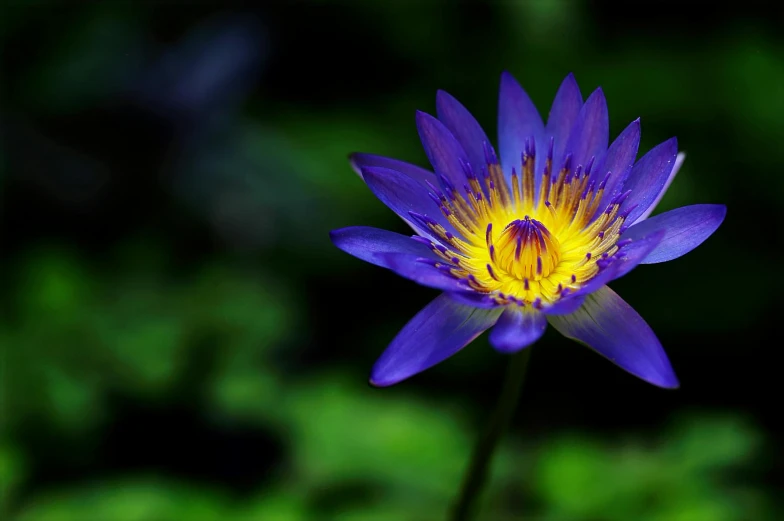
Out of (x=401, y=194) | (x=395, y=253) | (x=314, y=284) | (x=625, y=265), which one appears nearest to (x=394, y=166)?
(x=401, y=194)

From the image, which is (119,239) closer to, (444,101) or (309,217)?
(309,217)

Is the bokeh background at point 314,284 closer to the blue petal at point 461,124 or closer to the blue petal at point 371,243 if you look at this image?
the blue petal at point 371,243

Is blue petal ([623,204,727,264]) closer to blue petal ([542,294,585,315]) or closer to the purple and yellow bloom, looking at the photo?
the purple and yellow bloom

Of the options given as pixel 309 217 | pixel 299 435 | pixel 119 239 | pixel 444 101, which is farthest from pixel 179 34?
pixel 444 101

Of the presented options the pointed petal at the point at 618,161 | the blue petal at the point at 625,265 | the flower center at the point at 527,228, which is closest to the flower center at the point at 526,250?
the flower center at the point at 527,228

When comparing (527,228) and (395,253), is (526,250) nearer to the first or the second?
(527,228)
